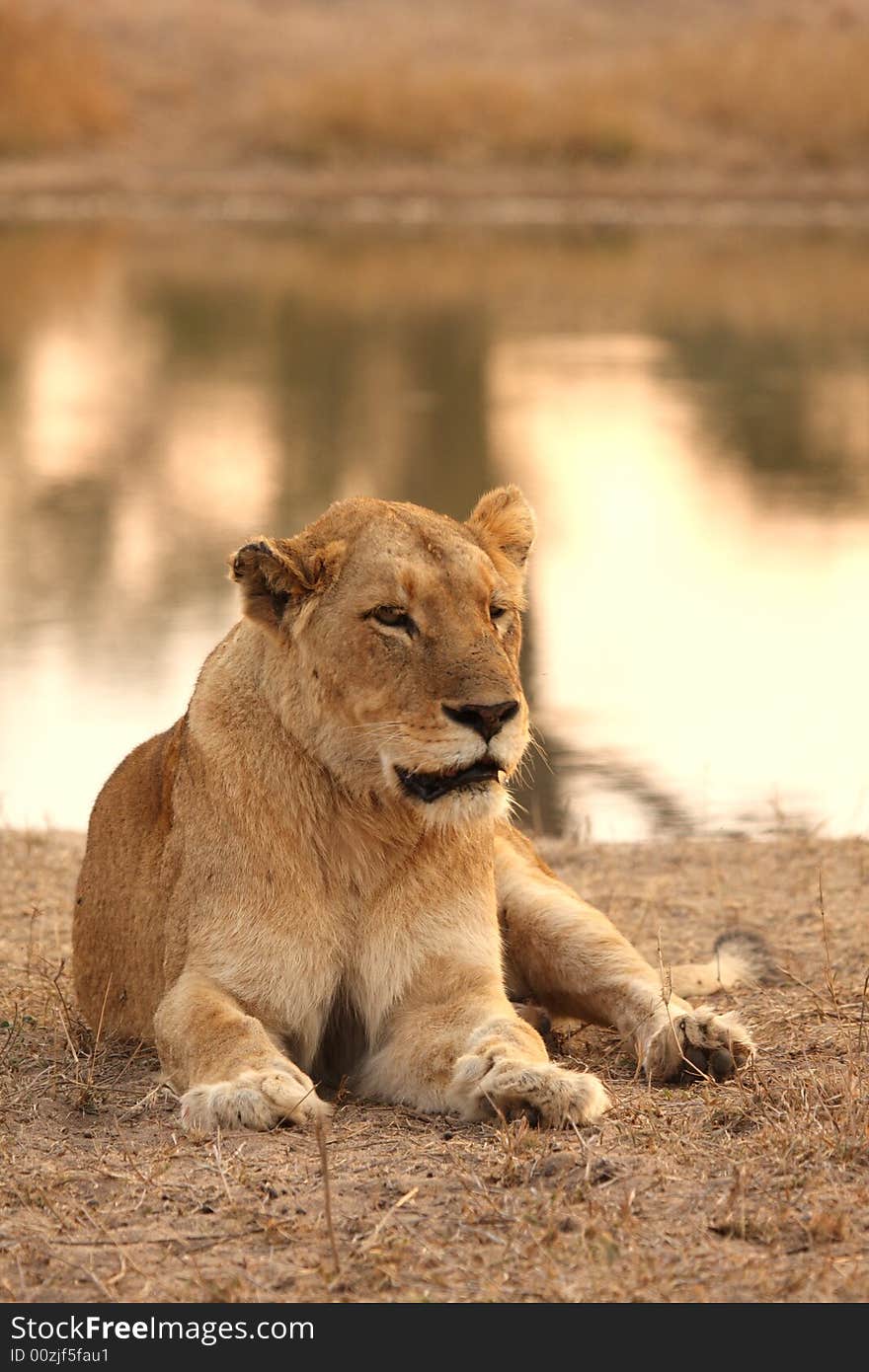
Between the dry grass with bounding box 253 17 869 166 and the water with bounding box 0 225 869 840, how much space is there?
19.9 feet

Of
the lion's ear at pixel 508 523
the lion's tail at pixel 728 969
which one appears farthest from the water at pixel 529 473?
the lion's ear at pixel 508 523

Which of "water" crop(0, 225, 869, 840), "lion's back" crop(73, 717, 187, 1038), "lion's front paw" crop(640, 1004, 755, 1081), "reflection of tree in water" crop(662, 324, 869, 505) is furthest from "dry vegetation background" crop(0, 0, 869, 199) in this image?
"lion's front paw" crop(640, 1004, 755, 1081)

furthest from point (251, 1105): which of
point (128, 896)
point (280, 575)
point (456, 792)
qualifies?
point (280, 575)

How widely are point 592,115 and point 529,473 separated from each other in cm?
2352

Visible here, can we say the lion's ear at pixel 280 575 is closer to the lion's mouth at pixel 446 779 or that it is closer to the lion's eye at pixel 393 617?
the lion's eye at pixel 393 617

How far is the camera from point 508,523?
4879mm

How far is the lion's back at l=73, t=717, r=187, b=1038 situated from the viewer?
4891 millimetres

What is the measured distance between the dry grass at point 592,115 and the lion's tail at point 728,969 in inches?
1338

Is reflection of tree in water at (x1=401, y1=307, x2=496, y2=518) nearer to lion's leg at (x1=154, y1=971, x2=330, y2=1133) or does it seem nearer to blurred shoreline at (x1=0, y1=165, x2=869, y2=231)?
lion's leg at (x1=154, y1=971, x2=330, y2=1133)

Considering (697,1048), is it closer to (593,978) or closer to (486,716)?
(593,978)

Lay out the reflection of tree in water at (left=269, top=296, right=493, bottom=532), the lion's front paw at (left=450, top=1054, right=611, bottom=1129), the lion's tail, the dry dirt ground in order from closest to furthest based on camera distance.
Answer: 1. the dry dirt ground
2. the lion's front paw at (left=450, top=1054, right=611, bottom=1129)
3. the lion's tail
4. the reflection of tree in water at (left=269, top=296, right=493, bottom=532)
